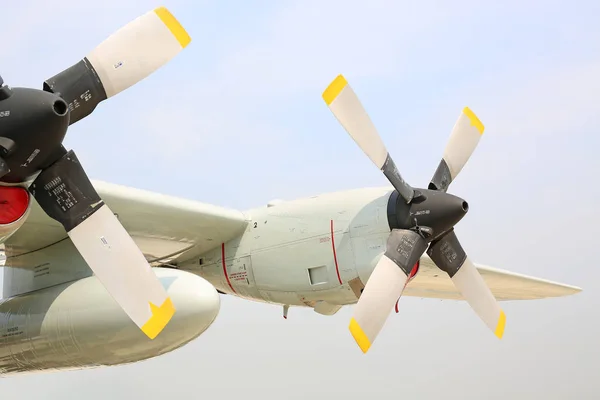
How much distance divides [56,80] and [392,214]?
499 cm

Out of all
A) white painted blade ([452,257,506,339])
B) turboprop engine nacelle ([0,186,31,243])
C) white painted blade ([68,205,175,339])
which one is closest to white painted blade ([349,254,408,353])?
white painted blade ([452,257,506,339])

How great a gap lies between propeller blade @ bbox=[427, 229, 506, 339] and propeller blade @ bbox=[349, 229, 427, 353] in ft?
2.19

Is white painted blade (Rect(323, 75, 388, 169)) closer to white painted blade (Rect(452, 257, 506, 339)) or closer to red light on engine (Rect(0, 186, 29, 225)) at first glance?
white painted blade (Rect(452, 257, 506, 339))

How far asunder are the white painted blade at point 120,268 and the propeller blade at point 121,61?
1168 mm

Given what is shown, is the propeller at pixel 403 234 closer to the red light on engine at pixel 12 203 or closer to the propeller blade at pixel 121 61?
the propeller blade at pixel 121 61

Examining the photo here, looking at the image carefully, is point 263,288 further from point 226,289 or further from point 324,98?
point 324,98

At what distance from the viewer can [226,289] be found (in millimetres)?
12047

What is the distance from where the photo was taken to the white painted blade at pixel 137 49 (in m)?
8.16

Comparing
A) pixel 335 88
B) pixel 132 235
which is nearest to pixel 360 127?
pixel 335 88

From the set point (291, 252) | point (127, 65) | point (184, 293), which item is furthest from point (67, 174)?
point (291, 252)

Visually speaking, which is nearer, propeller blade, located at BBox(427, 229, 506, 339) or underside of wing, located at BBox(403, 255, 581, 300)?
propeller blade, located at BBox(427, 229, 506, 339)

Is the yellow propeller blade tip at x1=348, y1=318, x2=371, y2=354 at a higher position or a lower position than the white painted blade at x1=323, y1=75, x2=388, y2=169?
lower

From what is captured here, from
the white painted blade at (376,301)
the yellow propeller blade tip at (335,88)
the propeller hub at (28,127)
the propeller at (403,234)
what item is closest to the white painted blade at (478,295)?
→ the propeller at (403,234)

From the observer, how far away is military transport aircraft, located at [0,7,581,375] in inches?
313
